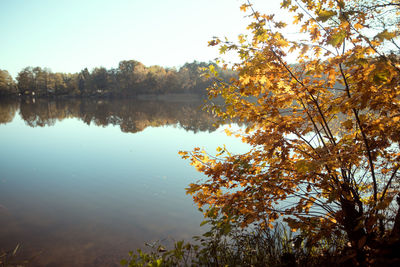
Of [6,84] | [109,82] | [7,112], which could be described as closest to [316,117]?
[7,112]

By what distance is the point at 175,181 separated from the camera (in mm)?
7812

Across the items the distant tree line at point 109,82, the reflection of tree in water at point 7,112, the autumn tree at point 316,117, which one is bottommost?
the autumn tree at point 316,117

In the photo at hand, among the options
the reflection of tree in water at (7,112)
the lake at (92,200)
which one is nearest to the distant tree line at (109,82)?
the reflection of tree in water at (7,112)

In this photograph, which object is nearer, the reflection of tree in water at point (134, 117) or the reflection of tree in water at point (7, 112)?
the reflection of tree in water at point (134, 117)

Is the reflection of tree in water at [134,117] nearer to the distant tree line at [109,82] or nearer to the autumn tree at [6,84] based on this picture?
the distant tree line at [109,82]

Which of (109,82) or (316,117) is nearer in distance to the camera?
(316,117)

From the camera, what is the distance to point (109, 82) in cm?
7481

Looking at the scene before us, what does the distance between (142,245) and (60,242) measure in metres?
1.67

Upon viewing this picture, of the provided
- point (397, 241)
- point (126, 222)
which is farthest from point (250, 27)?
point (126, 222)

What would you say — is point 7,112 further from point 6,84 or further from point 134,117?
point 6,84

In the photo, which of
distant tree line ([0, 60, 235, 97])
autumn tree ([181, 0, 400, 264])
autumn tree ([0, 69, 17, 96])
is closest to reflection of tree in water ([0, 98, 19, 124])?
autumn tree ([181, 0, 400, 264])

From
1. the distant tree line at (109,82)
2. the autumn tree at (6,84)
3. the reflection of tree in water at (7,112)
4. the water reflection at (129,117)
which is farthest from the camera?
the autumn tree at (6,84)

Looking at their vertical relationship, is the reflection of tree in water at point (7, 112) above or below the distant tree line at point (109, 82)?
below

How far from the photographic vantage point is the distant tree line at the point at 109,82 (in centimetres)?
6912
